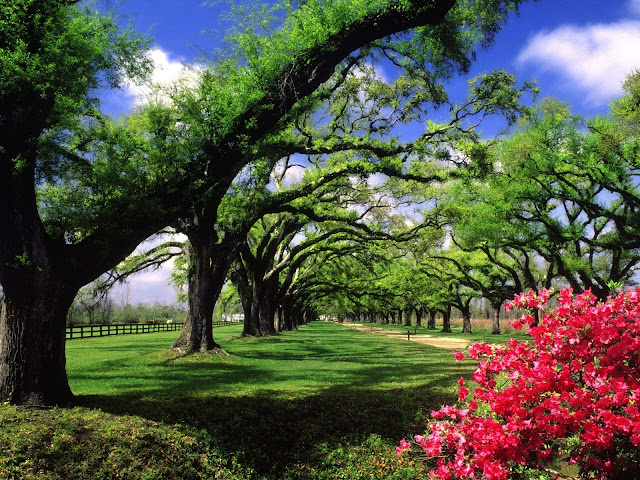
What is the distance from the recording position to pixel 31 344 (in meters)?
7.42

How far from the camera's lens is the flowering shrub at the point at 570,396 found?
3.95 m

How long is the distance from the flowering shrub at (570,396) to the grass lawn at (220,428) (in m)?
2.57

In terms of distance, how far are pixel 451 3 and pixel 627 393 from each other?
6918mm

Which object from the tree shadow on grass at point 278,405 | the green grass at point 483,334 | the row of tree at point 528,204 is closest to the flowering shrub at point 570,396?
the tree shadow on grass at point 278,405

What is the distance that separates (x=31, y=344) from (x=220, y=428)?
12.2 ft

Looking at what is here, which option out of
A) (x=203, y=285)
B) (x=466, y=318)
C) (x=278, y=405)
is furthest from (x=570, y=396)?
(x=466, y=318)

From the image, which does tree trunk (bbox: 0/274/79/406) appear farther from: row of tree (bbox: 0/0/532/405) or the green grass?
the green grass

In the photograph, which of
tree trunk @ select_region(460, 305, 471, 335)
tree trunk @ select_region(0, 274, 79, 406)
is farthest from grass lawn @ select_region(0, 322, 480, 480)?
tree trunk @ select_region(460, 305, 471, 335)

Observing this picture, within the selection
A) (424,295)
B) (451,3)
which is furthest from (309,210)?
(424,295)

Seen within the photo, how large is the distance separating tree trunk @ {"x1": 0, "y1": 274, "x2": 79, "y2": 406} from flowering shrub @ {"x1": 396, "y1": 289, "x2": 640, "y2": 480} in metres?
6.84

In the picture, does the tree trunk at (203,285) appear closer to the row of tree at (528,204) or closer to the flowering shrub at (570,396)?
the row of tree at (528,204)

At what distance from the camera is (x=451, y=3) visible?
7648mm

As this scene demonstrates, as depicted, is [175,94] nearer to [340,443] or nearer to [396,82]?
[396,82]

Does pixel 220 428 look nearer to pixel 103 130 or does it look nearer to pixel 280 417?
pixel 280 417
